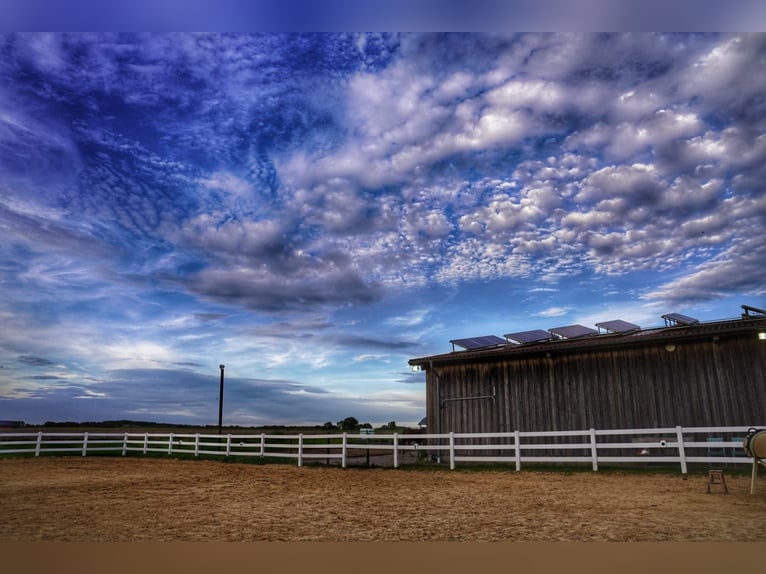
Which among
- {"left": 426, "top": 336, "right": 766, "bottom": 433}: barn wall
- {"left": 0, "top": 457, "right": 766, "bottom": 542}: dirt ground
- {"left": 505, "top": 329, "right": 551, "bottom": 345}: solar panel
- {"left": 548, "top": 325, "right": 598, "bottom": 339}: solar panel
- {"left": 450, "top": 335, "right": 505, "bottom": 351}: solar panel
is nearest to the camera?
{"left": 0, "top": 457, "right": 766, "bottom": 542}: dirt ground

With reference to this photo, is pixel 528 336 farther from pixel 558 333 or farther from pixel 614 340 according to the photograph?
pixel 614 340

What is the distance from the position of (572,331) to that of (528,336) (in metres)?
1.16

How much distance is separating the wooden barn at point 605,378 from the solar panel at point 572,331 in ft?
0.08

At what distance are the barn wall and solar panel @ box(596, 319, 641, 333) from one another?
68 centimetres

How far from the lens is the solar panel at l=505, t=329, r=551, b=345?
1371cm

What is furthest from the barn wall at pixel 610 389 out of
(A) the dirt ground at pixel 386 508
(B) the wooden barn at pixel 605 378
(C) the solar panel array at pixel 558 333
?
(A) the dirt ground at pixel 386 508

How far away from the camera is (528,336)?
14031 millimetres

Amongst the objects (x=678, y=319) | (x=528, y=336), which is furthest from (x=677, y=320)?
(x=528, y=336)

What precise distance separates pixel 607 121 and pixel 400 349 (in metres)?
7.45

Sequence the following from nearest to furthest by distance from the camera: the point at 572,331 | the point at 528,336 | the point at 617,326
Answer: the point at 617,326 < the point at 572,331 < the point at 528,336

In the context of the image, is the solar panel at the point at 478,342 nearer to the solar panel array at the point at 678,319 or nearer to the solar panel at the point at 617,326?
the solar panel at the point at 617,326

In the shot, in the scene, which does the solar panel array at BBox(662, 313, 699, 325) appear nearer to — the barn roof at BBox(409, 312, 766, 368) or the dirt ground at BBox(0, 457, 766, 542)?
the barn roof at BBox(409, 312, 766, 368)

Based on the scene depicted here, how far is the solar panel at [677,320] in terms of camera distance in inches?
448

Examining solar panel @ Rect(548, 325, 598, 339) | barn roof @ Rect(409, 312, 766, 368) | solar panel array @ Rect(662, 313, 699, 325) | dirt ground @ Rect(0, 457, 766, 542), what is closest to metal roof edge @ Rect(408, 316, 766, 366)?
barn roof @ Rect(409, 312, 766, 368)
